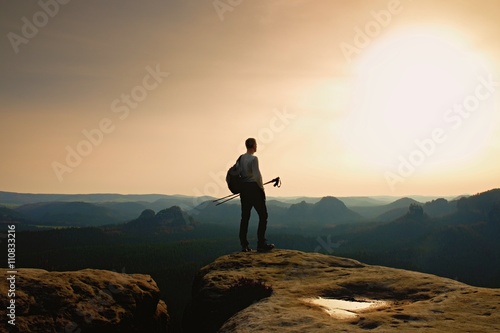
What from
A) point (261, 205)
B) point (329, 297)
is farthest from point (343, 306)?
point (261, 205)

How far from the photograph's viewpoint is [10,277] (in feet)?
25.1

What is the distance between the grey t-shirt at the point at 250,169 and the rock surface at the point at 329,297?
10.9 feet

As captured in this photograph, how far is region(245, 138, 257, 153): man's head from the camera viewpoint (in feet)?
45.8

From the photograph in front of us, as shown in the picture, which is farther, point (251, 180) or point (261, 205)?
point (261, 205)

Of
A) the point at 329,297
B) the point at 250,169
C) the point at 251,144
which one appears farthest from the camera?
the point at 251,144

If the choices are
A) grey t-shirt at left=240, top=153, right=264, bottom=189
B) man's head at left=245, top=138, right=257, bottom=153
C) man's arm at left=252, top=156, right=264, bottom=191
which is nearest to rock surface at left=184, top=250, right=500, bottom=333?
man's arm at left=252, top=156, right=264, bottom=191

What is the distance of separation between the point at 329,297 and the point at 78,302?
6.78 m

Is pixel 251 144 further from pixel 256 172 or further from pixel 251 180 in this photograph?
pixel 251 180

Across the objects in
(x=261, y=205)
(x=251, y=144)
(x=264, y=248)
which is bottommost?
(x=264, y=248)

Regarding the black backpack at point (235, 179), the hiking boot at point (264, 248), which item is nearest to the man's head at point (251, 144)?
the black backpack at point (235, 179)

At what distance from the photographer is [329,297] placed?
9.34 metres

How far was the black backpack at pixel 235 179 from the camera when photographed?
46.0 feet

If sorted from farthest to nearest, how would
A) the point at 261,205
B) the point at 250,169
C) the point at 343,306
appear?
1. the point at 261,205
2. the point at 250,169
3. the point at 343,306

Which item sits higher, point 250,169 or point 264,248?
point 250,169
